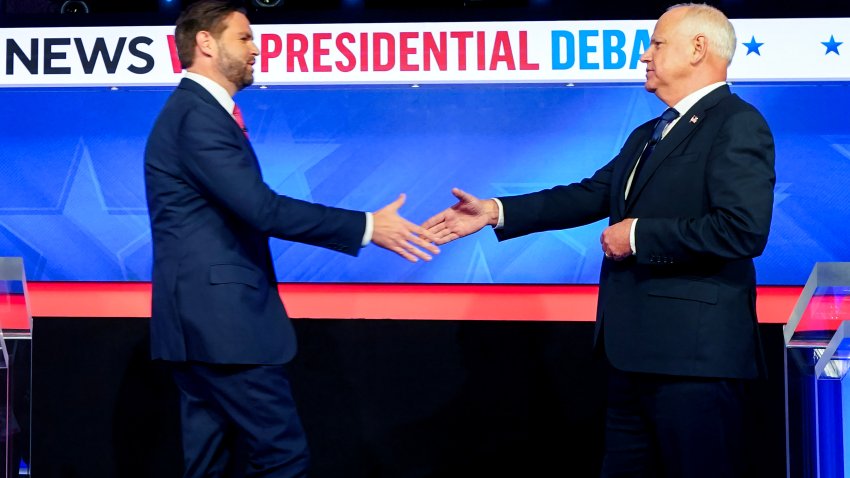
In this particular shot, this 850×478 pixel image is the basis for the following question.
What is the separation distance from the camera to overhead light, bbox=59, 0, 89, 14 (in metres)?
3.88

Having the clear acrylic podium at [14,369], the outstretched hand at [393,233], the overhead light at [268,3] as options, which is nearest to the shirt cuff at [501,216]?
the outstretched hand at [393,233]

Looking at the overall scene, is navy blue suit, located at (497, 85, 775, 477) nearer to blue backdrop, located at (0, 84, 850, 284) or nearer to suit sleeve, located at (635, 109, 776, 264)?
suit sleeve, located at (635, 109, 776, 264)

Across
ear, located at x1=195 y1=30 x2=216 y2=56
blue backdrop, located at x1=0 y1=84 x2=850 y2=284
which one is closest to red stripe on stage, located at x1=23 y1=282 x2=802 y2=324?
blue backdrop, located at x1=0 y1=84 x2=850 y2=284

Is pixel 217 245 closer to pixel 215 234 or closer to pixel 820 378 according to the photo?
pixel 215 234

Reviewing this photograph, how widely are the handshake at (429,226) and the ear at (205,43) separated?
59cm

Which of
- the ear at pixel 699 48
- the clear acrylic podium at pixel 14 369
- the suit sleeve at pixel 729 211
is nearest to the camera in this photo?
the suit sleeve at pixel 729 211

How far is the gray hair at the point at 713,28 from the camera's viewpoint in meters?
2.51

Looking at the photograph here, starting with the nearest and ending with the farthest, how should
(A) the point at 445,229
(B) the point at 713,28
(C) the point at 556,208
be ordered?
(B) the point at 713,28 → (C) the point at 556,208 → (A) the point at 445,229

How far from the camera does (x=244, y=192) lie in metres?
2.41

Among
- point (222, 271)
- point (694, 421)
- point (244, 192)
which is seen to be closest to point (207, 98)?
point (244, 192)

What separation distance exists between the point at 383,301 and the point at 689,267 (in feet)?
5.12

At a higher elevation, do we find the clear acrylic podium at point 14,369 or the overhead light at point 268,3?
the overhead light at point 268,3

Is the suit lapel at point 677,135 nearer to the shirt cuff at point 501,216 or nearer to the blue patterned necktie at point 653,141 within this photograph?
the blue patterned necktie at point 653,141

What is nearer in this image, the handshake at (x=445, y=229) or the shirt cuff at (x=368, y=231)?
the handshake at (x=445, y=229)
